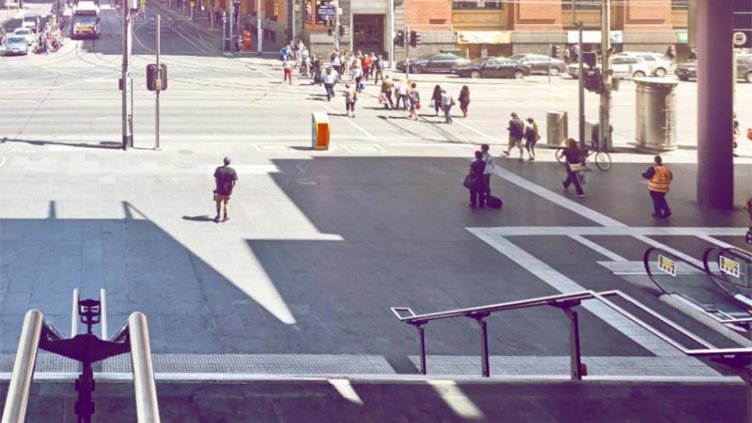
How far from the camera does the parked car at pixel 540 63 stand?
67500 mm

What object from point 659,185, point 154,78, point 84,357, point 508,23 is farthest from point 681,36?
point 84,357

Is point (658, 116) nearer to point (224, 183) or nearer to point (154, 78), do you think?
point (154, 78)

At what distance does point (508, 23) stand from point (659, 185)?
51.6 metres

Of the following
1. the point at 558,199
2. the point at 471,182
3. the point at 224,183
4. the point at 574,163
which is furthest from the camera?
the point at 574,163

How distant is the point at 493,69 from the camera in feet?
217

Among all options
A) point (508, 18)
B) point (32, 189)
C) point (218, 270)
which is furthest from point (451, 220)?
point (508, 18)

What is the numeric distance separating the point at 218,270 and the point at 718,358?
13.1 meters

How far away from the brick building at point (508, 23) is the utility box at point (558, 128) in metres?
36.4

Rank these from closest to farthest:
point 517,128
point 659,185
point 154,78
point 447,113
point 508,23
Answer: point 659,185 < point 517,128 < point 154,78 < point 447,113 < point 508,23

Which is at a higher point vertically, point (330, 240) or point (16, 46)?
point (16, 46)

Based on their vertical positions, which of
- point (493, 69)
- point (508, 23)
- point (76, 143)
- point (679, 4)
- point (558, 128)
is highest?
point (679, 4)

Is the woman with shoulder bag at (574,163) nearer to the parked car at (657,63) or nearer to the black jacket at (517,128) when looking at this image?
the black jacket at (517,128)

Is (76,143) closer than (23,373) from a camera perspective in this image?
No

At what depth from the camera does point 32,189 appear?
90.1ft
